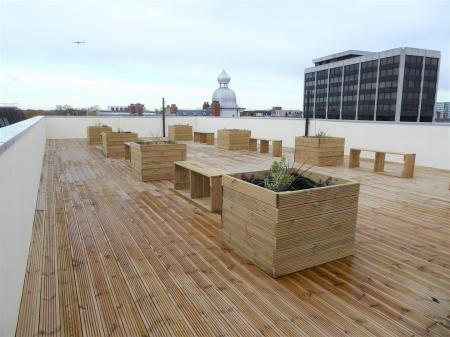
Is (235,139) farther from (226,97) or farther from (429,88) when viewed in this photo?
(429,88)

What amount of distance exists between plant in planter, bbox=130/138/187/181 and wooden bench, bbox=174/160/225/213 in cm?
79

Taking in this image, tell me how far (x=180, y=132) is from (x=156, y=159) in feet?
28.4

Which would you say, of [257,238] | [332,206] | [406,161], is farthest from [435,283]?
[406,161]

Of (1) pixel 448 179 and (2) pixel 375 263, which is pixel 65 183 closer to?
(2) pixel 375 263

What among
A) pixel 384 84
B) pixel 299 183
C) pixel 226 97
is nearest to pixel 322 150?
pixel 299 183

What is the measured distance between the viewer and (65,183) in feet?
18.9

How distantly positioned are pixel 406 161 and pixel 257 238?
16.6 feet

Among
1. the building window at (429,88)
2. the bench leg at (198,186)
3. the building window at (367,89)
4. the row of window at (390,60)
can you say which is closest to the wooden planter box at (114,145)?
the bench leg at (198,186)

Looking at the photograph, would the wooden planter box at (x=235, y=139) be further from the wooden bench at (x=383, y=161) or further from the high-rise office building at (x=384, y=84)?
the high-rise office building at (x=384, y=84)

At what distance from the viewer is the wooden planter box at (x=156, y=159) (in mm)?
5922

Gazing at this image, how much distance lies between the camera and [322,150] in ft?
25.0

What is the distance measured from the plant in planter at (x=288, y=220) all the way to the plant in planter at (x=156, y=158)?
3293 millimetres

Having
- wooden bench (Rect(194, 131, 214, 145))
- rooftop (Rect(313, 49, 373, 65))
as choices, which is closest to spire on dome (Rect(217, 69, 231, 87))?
wooden bench (Rect(194, 131, 214, 145))

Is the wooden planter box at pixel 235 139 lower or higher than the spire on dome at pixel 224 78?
lower
